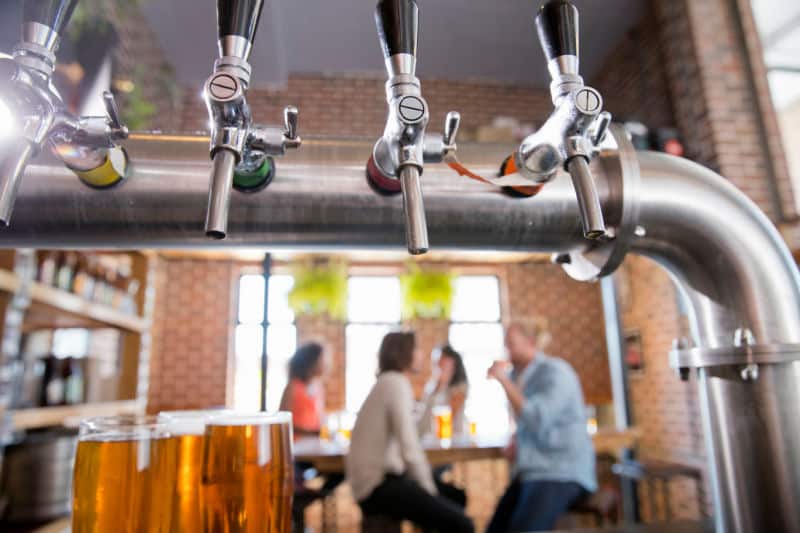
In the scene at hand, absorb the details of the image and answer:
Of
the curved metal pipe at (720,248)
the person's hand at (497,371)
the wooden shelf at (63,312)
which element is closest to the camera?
the curved metal pipe at (720,248)

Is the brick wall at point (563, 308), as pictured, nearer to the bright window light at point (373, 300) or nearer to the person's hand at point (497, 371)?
the bright window light at point (373, 300)

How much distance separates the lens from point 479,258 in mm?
6316

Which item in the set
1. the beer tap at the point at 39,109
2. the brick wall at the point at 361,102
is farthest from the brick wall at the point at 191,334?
the beer tap at the point at 39,109

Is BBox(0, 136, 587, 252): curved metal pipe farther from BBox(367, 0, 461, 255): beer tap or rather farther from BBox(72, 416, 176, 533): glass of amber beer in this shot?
BBox(72, 416, 176, 533): glass of amber beer

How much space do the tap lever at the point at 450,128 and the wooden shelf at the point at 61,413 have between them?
4.02 feet

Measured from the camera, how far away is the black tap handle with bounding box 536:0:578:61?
1.58ft

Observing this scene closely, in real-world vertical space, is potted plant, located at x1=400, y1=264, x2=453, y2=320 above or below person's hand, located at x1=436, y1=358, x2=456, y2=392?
above

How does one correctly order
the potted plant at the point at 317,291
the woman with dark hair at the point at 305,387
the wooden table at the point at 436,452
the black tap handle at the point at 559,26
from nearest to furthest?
the black tap handle at the point at 559,26, the wooden table at the point at 436,452, the woman with dark hair at the point at 305,387, the potted plant at the point at 317,291

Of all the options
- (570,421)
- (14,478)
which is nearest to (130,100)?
(14,478)

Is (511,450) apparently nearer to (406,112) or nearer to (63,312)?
(63,312)

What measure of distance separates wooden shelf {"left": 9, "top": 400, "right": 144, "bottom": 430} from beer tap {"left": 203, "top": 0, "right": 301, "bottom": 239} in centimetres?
116

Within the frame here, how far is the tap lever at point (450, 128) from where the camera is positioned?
0.46m

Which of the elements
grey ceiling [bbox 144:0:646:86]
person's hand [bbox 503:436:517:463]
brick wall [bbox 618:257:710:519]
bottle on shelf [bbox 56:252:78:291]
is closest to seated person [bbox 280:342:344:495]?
person's hand [bbox 503:436:517:463]

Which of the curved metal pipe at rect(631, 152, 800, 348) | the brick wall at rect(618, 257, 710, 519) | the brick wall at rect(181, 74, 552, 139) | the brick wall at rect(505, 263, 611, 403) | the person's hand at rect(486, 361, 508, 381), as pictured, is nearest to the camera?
the curved metal pipe at rect(631, 152, 800, 348)
